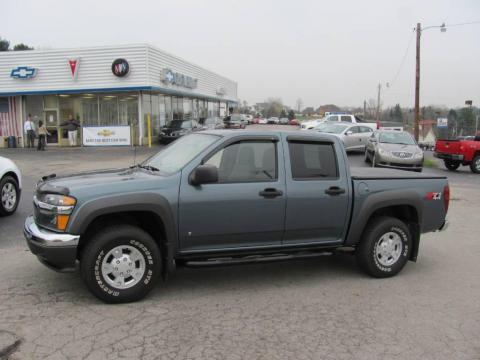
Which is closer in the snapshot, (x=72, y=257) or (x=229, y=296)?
(x=72, y=257)

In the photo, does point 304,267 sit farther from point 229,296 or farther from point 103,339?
point 103,339

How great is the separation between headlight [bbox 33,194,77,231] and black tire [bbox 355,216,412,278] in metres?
3.25

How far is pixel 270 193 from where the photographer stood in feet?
16.5

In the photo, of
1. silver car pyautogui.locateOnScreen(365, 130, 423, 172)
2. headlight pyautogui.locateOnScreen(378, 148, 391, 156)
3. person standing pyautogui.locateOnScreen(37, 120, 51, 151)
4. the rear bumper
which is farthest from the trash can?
the rear bumper

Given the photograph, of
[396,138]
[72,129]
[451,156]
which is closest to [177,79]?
[72,129]

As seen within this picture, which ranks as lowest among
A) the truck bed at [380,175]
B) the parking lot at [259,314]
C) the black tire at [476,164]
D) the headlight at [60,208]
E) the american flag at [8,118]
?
the parking lot at [259,314]

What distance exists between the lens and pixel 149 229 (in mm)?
5012

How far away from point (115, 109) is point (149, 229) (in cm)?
2421

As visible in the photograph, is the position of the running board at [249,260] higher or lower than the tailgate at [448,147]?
lower

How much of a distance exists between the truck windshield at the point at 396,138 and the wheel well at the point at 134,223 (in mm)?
14809

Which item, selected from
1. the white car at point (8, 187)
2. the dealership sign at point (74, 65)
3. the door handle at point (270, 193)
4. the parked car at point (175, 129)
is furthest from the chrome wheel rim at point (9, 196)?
the dealership sign at point (74, 65)

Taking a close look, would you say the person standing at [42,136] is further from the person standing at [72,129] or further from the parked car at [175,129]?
the parked car at [175,129]

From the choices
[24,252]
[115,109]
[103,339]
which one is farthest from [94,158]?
[103,339]

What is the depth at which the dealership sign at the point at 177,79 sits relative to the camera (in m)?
28.3
